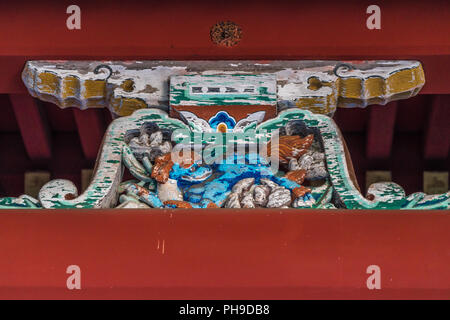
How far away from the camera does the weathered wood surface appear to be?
10.8 feet

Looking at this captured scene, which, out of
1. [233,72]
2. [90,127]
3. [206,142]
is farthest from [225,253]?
[90,127]

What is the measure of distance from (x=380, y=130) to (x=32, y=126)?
Answer: 3.87 ft

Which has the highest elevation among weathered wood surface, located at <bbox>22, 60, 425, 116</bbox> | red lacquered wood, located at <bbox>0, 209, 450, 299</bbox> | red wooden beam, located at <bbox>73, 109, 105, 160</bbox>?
red wooden beam, located at <bbox>73, 109, 105, 160</bbox>

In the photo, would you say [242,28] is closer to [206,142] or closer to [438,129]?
[206,142]

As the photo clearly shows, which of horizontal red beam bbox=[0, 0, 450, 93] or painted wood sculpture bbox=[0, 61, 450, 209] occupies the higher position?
horizontal red beam bbox=[0, 0, 450, 93]

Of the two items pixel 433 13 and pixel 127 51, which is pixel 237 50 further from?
pixel 433 13

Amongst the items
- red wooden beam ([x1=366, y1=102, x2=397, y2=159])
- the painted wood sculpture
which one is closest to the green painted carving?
the painted wood sculpture

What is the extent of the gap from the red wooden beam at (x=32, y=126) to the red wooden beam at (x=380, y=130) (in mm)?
1112

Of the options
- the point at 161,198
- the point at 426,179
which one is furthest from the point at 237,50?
the point at 426,179

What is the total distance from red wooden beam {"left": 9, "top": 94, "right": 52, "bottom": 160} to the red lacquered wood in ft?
2.96

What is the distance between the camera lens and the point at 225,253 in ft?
9.45

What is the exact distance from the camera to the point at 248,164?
10.6 feet

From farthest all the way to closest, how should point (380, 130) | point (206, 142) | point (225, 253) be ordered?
point (380, 130) → point (206, 142) → point (225, 253)

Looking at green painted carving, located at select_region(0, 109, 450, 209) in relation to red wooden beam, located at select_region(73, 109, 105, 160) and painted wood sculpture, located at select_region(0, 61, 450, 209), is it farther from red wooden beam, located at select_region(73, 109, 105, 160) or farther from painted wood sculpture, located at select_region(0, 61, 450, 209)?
red wooden beam, located at select_region(73, 109, 105, 160)
